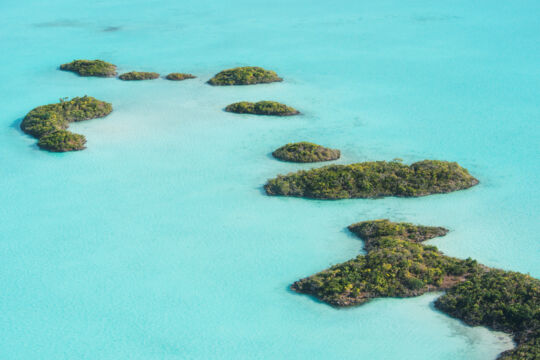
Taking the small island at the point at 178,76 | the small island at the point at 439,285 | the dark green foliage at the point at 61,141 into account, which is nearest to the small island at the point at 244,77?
the small island at the point at 178,76

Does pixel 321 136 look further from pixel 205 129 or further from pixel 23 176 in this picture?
pixel 23 176

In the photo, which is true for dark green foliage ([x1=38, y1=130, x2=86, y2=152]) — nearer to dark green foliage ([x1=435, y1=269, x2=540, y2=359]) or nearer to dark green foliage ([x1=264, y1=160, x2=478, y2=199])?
dark green foliage ([x1=264, y1=160, x2=478, y2=199])

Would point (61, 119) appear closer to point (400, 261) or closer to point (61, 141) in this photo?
point (61, 141)

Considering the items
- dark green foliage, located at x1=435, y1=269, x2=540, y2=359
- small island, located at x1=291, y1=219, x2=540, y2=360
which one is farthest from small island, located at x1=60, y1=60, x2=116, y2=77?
dark green foliage, located at x1=435, y1=269, x2=540, y2=359

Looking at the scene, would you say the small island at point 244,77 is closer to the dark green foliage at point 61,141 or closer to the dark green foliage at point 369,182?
the dark green foliage at point 61,141

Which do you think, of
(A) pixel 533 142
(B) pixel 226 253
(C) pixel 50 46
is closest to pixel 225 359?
(B) pixel 226 253

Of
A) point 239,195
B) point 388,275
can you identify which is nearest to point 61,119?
point 239,195
